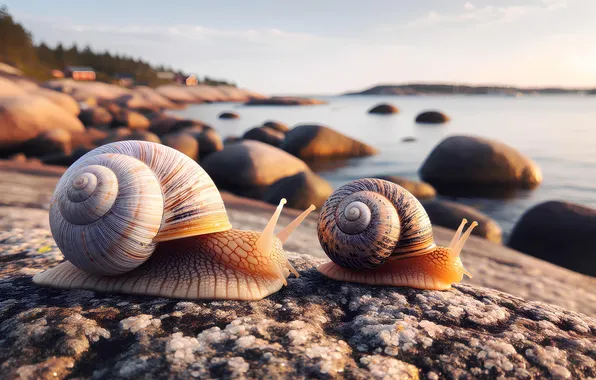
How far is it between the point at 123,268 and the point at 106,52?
128m

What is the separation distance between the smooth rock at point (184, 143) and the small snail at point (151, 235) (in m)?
14.7

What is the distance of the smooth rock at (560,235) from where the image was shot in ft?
24.2

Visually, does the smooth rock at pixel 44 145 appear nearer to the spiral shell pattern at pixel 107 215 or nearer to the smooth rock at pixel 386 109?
the spiral shell pattern at pixel 107 215

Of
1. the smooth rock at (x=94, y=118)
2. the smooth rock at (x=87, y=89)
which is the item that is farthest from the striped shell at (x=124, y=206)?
the smooth rock at (x=87, y=89)

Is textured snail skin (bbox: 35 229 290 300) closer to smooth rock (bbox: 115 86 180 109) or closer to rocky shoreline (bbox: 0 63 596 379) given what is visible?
rocky shoreline (bbox: 0 63 596 379)

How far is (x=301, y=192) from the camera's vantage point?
31.4ft

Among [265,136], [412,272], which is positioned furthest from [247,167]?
[412,272]

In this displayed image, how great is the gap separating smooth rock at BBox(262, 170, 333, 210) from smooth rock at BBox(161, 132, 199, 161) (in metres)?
8.08

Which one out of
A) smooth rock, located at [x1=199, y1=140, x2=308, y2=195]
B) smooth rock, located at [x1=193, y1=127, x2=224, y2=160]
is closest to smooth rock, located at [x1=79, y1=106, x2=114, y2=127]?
smooth rock, located at [x1=193, y1=127, x2=224, y2=160]

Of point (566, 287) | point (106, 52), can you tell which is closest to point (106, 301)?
point (566, 287)

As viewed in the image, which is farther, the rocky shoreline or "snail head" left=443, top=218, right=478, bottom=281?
"snail head" left=443, top=218, right=478, bottom=281

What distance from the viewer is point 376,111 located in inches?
2559

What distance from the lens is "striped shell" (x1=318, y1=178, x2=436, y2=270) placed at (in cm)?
305

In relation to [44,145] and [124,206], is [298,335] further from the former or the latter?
[44,145]
